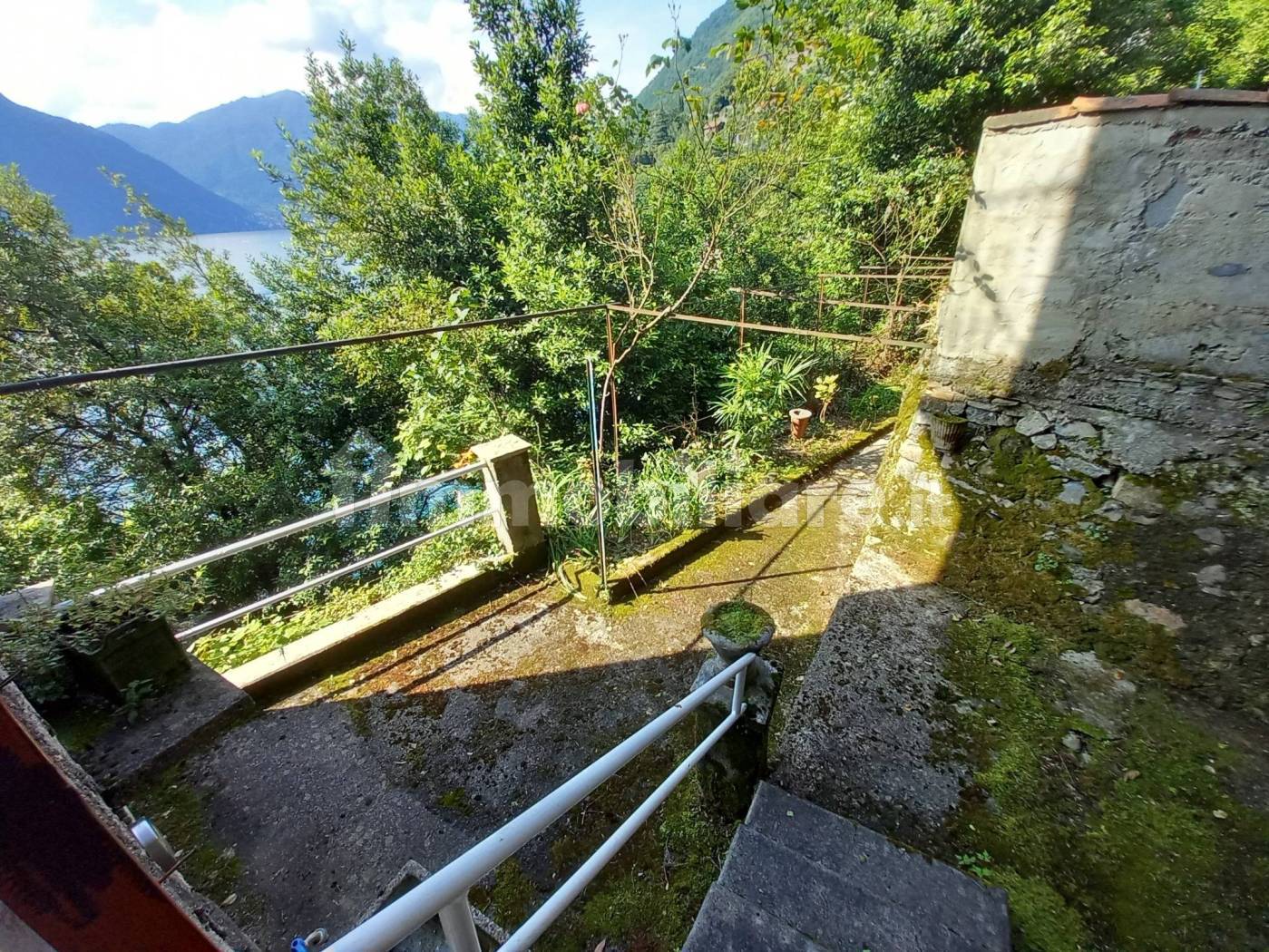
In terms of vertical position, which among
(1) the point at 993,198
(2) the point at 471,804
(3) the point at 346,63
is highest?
(3) the point at 346,63

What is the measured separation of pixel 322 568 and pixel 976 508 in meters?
6.29

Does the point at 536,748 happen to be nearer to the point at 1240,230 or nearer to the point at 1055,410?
the point at 1055,410

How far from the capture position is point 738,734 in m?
1.49

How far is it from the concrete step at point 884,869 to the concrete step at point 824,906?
0.7 inches

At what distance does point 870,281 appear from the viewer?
771cm

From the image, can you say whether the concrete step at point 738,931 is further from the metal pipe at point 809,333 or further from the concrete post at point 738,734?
the metal pipe at point 809,333

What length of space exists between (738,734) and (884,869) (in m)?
0.48

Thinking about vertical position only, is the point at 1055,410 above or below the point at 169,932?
above

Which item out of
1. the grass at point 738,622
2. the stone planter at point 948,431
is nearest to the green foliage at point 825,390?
the stone planter at point 948,431

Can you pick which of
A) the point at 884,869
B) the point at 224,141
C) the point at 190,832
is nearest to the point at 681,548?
the point at 884,869

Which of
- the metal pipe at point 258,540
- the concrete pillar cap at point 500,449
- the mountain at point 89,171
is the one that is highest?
the mountain at point 89,171

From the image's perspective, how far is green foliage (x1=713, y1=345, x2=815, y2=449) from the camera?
4742mm

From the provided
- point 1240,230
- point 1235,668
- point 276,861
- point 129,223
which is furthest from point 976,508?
point 129,223

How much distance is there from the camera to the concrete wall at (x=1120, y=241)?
56.4 inches
